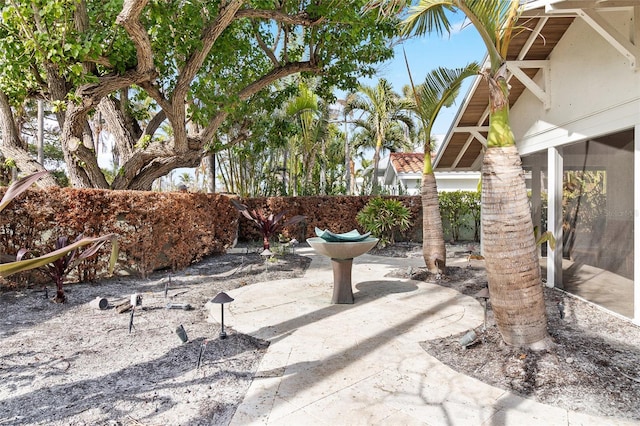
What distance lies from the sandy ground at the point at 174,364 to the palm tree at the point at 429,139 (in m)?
2.26

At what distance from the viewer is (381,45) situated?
364 inches

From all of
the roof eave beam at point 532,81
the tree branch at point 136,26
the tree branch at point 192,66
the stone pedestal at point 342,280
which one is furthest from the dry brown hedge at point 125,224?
the roof eave beam at point 532,81

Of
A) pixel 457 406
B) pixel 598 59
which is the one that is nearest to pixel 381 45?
pixel 598 59

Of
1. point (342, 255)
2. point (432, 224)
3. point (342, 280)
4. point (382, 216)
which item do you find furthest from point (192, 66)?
point (382, 216)

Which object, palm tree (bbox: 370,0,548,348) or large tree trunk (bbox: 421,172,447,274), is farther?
large tree trunk (bbox: 421,172,447,274)

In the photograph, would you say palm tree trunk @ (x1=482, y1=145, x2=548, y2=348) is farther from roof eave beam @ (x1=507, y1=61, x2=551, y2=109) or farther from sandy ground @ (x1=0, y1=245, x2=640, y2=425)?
roof eave beam @ (x1=507, y1=61, x2=551, y2=109)

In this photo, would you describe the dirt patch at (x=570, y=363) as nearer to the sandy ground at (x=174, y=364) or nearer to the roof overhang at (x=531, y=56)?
the sandy ground at (x=174, y=364)

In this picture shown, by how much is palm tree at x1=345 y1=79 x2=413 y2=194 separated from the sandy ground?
A: 16.8 m

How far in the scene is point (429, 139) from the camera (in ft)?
23.1

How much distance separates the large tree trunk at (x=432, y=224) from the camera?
7.11m

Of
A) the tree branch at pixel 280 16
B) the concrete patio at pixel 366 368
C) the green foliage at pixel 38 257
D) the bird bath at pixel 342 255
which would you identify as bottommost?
the concrete patio at pixel 366 368

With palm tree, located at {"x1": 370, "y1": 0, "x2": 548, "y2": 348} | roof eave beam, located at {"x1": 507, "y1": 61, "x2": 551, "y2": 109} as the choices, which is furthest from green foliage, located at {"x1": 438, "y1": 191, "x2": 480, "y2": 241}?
palm tree, located at {"x1": 370, "y1": 0, "x2": 548, "y2": 348}

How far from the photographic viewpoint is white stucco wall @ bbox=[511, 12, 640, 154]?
4480 millimetres

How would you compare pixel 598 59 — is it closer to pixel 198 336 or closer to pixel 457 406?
pixel 457 406
